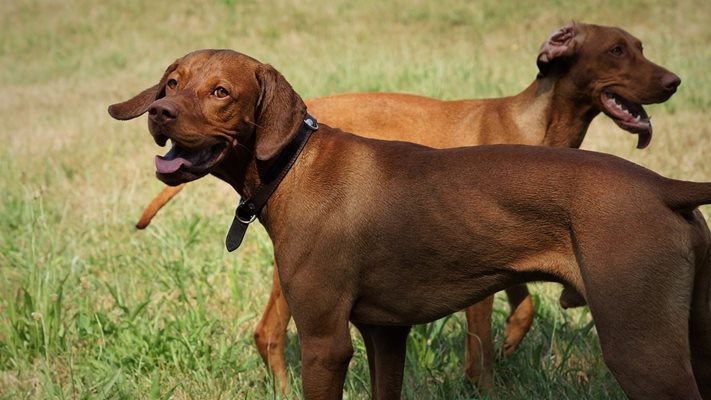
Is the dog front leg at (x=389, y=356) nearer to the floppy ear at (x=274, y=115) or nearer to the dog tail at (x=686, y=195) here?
the floppy ear at (x=274, y=115)

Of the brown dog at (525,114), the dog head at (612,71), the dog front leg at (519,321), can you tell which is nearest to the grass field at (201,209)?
the dog front leg at (519,321)

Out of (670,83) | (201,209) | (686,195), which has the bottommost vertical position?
Result: (201,209)

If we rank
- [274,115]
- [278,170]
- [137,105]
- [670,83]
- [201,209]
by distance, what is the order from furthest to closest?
[201,209], [670,83], [137,105], [278,170], [274,115]

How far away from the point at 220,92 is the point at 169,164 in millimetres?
367

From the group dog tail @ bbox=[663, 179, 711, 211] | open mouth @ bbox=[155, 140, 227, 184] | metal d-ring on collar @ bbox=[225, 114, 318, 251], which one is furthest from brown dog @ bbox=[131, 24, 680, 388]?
dog tail @ bbox=[663, 179, 711, 211]

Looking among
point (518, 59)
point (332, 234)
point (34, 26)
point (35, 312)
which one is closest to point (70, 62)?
point (34, 26)

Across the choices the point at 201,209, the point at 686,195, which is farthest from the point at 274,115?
the point at 201,209

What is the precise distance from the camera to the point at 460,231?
3943 mm

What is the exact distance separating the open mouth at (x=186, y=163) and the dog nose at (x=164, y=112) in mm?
169

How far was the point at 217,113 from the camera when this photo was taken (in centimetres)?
407

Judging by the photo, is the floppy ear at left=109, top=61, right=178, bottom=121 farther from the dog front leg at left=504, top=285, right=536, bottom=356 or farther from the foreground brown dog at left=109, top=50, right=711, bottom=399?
the dog front leg at left=504, top=285, right=536, bottom=356

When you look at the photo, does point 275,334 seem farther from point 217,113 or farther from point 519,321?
point 217,113

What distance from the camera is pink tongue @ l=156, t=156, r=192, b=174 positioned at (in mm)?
4020

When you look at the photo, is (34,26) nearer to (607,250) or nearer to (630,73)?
(630,73)
